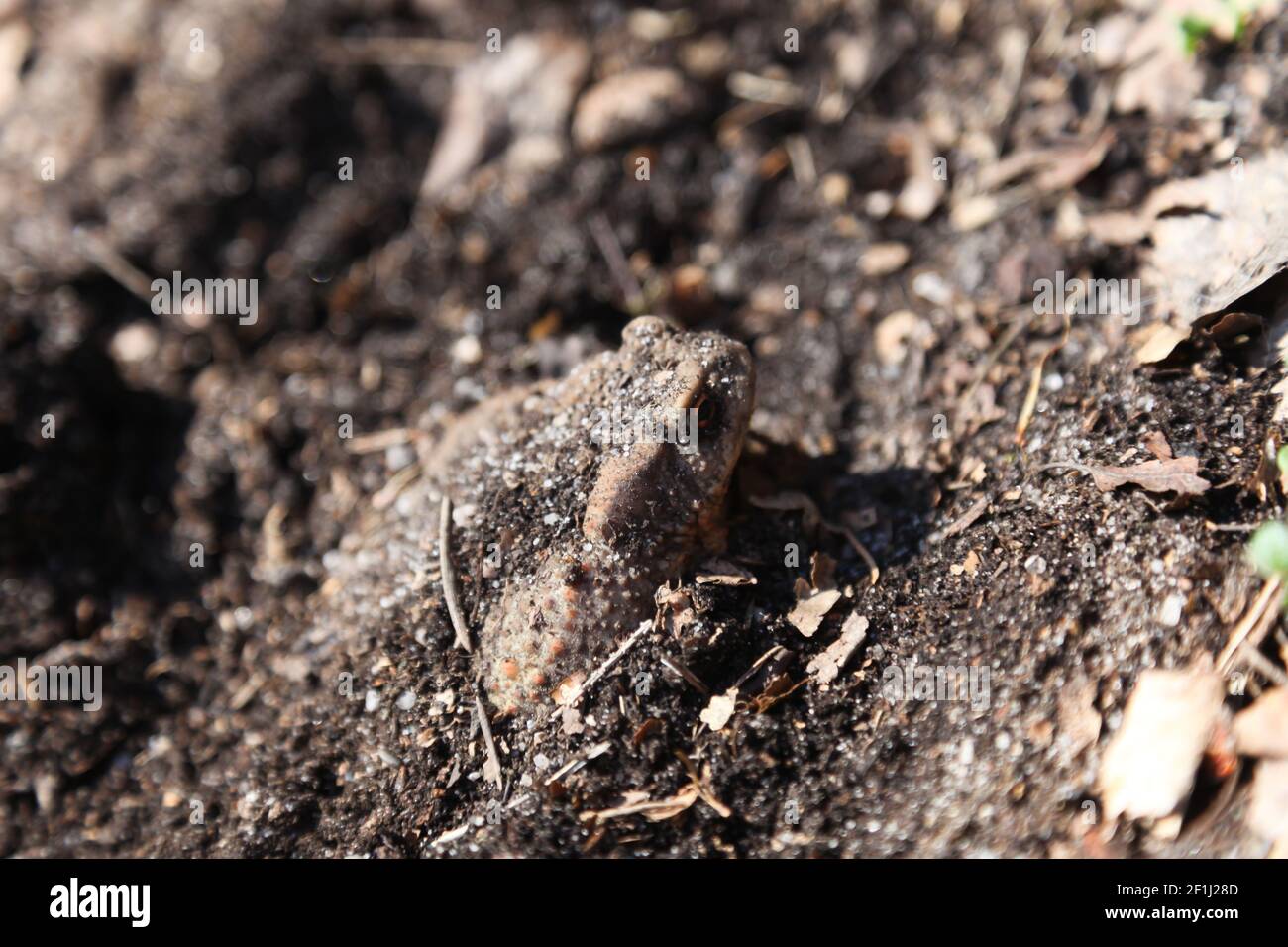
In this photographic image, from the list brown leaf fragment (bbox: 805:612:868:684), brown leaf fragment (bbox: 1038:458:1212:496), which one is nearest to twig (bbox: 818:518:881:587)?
brown leaf fragment (bbox: 805:612:868:684)

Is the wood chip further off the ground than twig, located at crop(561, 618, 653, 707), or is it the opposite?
twig, located at crop(561, 618, 653, 707)

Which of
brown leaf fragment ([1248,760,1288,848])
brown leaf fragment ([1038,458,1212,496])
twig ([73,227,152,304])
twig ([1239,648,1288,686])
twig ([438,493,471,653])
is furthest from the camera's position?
twig ([73,227,152,304])

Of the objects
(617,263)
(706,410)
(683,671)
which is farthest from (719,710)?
(617,263)

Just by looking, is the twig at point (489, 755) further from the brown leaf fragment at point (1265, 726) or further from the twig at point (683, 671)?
the brown leaf fragment at point (1265, 726)

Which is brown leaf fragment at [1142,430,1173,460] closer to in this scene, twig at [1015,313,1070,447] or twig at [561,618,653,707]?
twig at [1015,313,1070,447]

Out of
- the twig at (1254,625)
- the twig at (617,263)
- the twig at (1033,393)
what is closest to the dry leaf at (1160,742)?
the twig at (1254,625)
